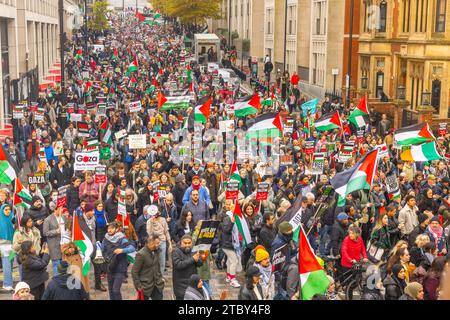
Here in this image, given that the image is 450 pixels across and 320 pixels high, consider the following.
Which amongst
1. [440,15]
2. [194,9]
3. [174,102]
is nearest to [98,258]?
[174,102]

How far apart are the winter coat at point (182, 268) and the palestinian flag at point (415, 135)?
962 centimetres

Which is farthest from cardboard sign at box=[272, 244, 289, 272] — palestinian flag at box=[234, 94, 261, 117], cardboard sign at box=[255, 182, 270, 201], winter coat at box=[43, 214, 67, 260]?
palestinian flag at box=[234, 94, 261, 117]

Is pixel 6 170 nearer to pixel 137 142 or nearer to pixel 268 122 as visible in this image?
pixel 137 142

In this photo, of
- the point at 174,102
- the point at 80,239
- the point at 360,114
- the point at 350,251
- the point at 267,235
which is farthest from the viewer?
the point at 174,102

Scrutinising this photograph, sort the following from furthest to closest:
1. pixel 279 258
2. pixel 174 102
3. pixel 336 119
Answer: pixel 174 102, pixel 336 119, pixel 279 258

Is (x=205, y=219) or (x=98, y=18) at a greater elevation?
(x=98, y=18)

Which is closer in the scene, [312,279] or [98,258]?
[312,279]

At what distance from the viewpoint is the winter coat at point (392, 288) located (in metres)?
10.0

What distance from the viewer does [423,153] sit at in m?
18.5

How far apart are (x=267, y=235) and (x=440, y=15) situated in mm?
25272

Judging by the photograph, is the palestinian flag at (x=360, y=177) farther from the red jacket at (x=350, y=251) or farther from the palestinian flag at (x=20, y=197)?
the palestinian flag at (x=20, y=197)

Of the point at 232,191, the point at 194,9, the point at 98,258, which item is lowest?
the point at 98,258
